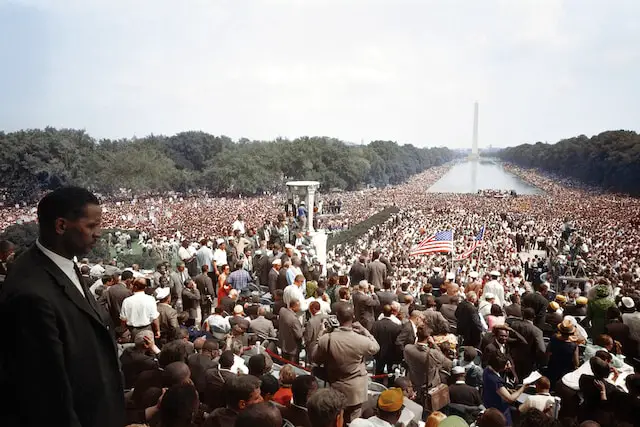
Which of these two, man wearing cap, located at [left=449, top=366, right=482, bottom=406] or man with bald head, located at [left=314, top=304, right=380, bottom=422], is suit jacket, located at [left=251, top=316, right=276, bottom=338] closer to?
man with bald head, located at [left=314, top=304, right=380, bottom=422]

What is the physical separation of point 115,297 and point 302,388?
503cm

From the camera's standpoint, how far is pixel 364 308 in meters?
8.34

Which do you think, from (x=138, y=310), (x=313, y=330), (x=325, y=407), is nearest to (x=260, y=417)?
(x=325, y=407)

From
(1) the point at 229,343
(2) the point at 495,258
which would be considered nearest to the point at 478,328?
(1) the point at 229,343

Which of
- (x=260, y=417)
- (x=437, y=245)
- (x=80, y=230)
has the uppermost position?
(x=80, y=230)

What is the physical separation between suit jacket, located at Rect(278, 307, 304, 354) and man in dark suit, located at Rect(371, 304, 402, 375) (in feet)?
3.72

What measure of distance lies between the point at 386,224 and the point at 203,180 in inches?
1832

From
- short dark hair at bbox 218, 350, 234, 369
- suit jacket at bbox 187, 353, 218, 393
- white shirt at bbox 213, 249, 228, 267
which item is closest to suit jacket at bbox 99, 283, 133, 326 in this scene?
suit jacket at bbox 187, 353, 218, 393

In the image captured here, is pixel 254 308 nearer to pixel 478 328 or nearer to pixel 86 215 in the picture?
pixel 478 328

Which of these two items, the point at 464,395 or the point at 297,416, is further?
the point at 464,395

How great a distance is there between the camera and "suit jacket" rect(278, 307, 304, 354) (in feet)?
24.7

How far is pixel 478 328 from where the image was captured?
792cm

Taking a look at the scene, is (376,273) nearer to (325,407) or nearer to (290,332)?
(290,332)

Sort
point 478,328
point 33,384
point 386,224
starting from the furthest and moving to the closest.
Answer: point 386,224 < point 478,328 < point 33,384
